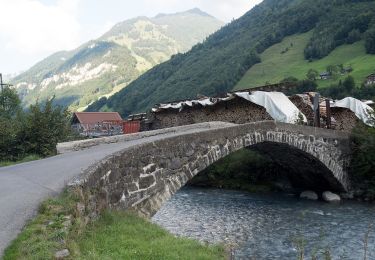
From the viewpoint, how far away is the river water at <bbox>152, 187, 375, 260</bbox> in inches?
531

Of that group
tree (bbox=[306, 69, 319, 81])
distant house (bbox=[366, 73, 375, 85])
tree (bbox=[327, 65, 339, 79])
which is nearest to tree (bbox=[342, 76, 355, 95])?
distant house (bbox=[366, 73, 375, 85])

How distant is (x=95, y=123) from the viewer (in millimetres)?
48594

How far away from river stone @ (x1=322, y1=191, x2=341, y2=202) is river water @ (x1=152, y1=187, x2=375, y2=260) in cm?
70

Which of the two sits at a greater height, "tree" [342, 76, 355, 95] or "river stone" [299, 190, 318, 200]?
"tree" [342, 76, 355, 95]

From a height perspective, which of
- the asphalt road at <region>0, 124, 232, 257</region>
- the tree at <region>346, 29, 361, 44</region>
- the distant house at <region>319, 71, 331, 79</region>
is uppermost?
the tree at <region>346, 29, 361, 44</region>

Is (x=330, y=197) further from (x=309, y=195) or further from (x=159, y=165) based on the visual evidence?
(x=159, y=165)

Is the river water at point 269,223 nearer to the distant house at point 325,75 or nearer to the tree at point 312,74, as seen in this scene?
the tree at point 312,74

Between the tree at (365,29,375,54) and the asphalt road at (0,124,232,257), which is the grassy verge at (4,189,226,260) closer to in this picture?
the asphalt road at (0,124,232,257)

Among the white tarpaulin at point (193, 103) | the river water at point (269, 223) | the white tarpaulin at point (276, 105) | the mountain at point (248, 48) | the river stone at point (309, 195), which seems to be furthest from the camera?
the mountain at point (248, 48)

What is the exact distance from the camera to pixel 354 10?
89250mm

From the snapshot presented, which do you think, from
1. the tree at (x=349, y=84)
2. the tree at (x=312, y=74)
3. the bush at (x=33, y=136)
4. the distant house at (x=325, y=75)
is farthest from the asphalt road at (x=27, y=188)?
the distant house at (x=325, y=75)

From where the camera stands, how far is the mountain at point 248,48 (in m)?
83.8

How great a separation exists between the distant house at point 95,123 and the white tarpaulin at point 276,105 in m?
15.2

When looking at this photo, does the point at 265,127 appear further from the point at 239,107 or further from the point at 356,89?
the point at 356,89
